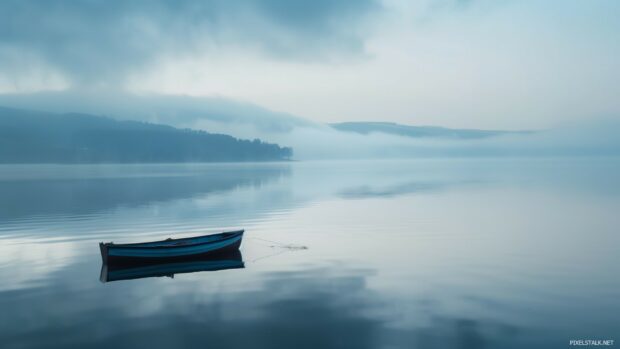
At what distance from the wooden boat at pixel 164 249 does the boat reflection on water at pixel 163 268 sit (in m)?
0.32

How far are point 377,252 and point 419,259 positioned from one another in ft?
12.0

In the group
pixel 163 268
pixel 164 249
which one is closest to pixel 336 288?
pixel 163 268

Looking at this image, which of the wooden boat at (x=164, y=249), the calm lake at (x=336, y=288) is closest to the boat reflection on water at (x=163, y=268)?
the wooden boat at (x=164, y=249)

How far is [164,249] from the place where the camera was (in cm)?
3212

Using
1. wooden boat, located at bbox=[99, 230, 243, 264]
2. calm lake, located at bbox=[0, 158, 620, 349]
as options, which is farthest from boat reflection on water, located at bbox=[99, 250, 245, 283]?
calm lake, located at bbox=[0, 158, 620, 349]

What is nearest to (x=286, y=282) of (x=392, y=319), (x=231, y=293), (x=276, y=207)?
(x=231, y=293)

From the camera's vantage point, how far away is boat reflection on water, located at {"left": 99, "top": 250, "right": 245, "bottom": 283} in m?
29.9

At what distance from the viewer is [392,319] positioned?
20.7 metres

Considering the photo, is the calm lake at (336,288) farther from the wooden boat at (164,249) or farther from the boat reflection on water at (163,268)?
the wooden boat at (164,249)

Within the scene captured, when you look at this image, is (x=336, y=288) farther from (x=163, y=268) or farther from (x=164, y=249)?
(x=164, y=249)

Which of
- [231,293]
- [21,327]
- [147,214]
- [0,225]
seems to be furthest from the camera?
[147,214]

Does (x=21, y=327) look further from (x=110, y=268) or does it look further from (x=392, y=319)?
(x=392, y=319)

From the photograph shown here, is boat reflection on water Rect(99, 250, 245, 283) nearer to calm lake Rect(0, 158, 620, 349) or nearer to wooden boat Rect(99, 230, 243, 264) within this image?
wooden boat Rect(99, 230, 243, 264)

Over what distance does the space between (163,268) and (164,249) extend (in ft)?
4.04
